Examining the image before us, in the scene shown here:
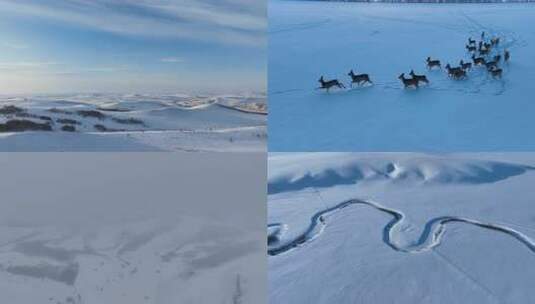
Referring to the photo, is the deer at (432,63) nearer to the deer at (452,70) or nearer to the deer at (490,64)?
the deer at (452,70)

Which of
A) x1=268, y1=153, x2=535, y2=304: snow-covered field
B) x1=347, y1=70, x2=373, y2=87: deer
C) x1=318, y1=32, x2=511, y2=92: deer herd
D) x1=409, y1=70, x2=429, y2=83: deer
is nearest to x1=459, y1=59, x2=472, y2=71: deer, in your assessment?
x1=318, y1=32, x2=511, y2=92: deer herd

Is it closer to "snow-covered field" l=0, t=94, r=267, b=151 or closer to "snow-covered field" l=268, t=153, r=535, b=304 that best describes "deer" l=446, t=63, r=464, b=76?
"snow-covered field" l=268, t=153, r=535, b=304

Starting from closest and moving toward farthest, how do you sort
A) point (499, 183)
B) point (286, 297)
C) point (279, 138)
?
1. point (286, 297)
2. point (499, 183)
3. point (279, 138)

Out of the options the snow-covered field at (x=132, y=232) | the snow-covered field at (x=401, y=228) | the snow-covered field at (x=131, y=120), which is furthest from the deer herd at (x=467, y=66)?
the snow-covered field at (x=132, y=232)

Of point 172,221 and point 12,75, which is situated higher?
point 12,75

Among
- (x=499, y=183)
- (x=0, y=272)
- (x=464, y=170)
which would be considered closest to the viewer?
(x=0, y=272)

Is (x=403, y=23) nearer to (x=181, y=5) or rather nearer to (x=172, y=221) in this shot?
(x=181, y=5)

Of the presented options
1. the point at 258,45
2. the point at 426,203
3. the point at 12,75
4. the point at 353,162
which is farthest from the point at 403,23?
the point at 12,75
